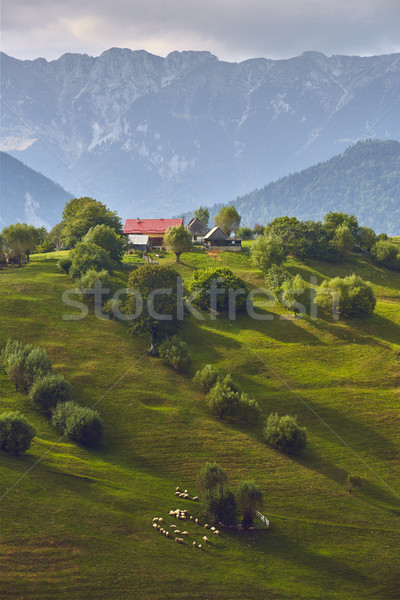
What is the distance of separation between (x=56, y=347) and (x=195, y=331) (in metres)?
28.8

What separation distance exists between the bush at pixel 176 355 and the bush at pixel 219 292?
2596 cm

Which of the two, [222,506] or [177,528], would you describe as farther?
[222,506]

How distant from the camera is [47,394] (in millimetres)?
71125

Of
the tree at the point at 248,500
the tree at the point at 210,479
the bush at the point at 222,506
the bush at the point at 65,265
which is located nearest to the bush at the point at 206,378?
the tree at the point at 210,479

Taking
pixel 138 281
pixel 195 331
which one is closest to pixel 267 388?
pixel 195 331

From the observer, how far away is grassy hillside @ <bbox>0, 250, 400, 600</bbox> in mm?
45125

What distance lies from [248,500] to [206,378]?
30.5m

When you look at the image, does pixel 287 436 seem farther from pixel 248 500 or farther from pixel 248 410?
pixel 248 500

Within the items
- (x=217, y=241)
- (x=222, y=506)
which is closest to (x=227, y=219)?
(x=217, y=241)

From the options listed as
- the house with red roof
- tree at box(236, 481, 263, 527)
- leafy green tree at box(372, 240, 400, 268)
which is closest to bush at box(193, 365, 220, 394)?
tree at box(236, 481, 263, 527)

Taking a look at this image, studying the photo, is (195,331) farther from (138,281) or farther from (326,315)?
(326,315)

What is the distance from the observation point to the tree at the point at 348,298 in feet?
382

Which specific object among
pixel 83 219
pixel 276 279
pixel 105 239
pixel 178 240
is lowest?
pixel 276 279

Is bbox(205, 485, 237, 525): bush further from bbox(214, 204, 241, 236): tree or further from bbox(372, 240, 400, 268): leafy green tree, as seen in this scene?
bbox(214, 204, 241, 236): tree
